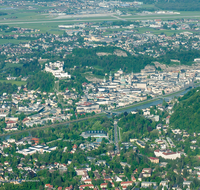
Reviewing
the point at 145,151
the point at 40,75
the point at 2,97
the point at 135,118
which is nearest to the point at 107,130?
the point at 135,118

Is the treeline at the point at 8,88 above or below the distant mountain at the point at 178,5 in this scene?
above

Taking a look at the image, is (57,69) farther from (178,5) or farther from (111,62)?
(178,5)

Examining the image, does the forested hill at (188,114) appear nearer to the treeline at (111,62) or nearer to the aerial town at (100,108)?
the aerial town at (100,108)

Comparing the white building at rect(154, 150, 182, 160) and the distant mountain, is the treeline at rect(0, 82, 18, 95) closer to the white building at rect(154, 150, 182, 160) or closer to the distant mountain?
the white building at rect(154, 150, 182, 160)

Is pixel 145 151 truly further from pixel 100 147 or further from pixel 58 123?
pixel 58 123

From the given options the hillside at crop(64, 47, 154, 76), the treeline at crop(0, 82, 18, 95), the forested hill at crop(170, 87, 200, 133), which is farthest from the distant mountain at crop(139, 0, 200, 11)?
the forested hill at crop(170, 87, 200, 133)

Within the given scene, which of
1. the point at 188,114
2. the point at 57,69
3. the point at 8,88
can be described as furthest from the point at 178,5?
the point at 188,114

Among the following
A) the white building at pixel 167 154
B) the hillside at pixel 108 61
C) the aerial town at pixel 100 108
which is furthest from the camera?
the hillside at pixel 108 61

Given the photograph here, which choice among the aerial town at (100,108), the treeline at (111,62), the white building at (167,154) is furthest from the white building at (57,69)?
the white building at (167,154)
